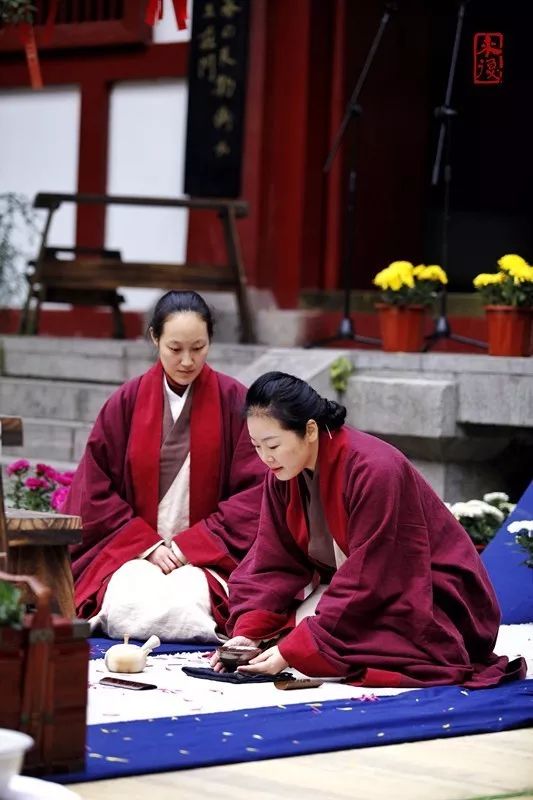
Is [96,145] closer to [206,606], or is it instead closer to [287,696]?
[206,606]

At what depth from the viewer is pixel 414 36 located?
1067 cm

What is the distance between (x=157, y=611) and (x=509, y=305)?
313 cm

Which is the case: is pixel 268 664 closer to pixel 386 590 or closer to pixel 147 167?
pixel 386 590

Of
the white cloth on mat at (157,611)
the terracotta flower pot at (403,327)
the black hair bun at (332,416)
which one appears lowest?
the white cloth on mat at (157,611)

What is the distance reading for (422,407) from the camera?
827 centimetres

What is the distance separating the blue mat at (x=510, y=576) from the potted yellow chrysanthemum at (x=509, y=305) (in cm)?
163

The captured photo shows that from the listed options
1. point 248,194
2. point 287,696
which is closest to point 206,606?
point 287,696

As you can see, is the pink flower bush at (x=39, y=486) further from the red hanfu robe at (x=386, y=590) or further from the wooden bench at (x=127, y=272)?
the wooden bench at (x=127, y=272)

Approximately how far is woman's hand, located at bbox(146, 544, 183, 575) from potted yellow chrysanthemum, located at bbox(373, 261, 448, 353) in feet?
9.45

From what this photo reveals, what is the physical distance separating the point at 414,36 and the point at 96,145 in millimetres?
2262

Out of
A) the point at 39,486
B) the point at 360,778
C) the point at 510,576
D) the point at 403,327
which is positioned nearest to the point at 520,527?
the point at 510,576

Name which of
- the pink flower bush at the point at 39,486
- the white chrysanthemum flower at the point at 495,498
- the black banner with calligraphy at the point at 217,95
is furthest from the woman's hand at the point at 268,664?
the black banner with calligraphy at the point at 217,95

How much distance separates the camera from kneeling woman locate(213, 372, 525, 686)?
522 centimetres

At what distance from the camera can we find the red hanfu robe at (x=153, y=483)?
6371 mm
